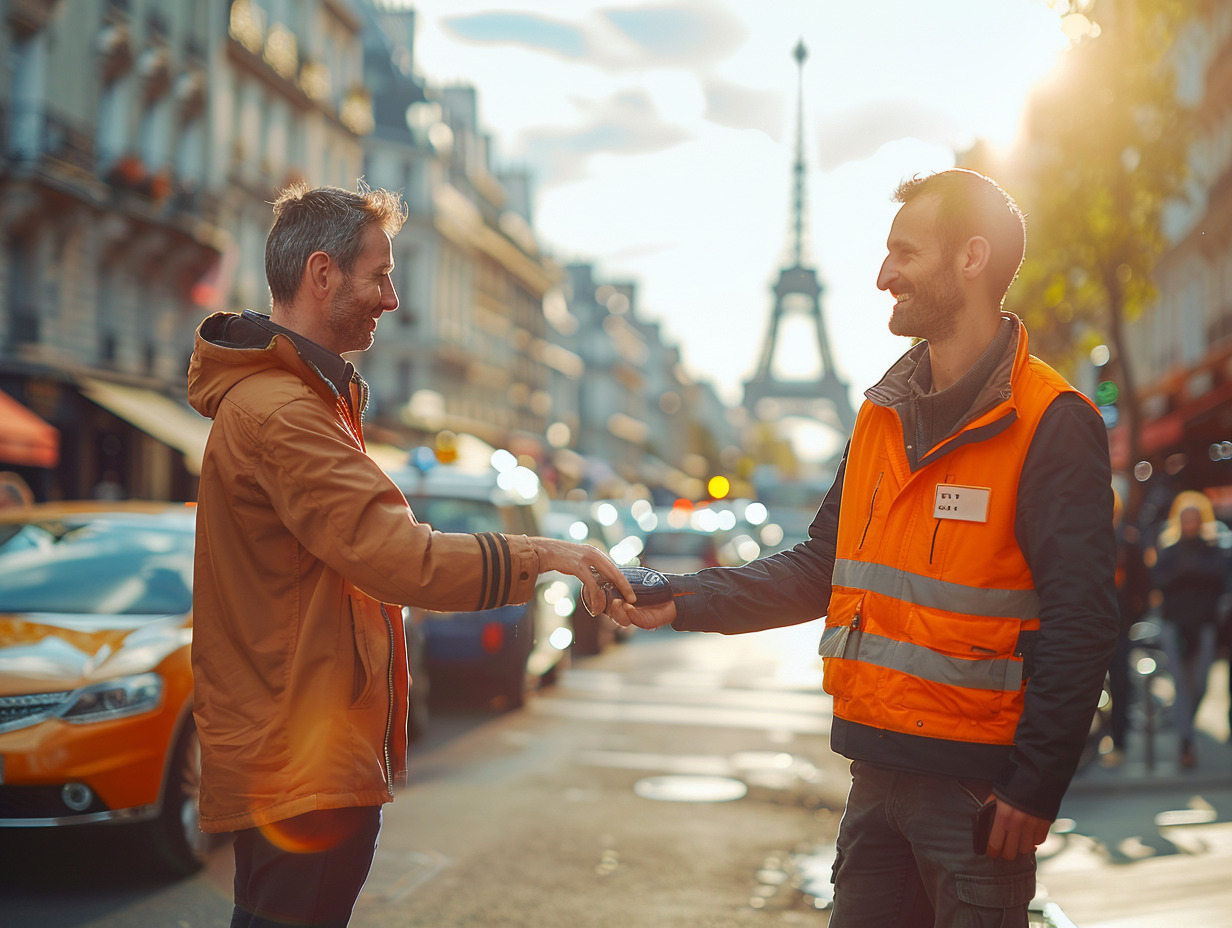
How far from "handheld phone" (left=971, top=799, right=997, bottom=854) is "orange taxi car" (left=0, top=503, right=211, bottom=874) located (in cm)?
420

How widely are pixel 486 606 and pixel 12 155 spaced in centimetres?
2239

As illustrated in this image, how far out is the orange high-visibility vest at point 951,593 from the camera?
105 inches

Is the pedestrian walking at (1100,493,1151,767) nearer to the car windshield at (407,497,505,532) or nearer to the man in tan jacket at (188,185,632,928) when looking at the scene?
the car windshield at (407,497,505,532)

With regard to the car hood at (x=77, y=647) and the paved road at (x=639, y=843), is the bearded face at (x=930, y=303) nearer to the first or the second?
the paved road at (x=639, y=843)

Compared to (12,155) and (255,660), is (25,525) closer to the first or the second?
(255,660)

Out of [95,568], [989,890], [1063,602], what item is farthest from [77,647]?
[1063,602]

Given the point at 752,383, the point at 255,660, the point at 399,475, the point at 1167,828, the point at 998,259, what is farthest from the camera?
the point at 752,383

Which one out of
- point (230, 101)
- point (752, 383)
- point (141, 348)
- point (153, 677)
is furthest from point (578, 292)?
point (153, 677)

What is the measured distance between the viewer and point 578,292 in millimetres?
101688

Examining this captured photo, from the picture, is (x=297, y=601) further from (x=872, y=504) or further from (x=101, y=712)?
(x=101, y=712)

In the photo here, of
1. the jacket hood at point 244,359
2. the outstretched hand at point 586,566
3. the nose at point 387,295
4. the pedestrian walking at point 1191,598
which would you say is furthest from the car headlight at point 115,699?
the pedestrian walking at point 1191,598

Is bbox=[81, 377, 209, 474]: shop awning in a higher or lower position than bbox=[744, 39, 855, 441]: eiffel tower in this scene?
lower

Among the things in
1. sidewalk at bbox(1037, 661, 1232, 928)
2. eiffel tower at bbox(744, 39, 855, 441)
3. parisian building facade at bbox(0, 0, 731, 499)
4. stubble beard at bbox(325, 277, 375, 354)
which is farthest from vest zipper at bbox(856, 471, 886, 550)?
eiffel tower at bbox(744, 39, 855, 441)

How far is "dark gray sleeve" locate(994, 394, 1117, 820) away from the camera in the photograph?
2.50 meters
